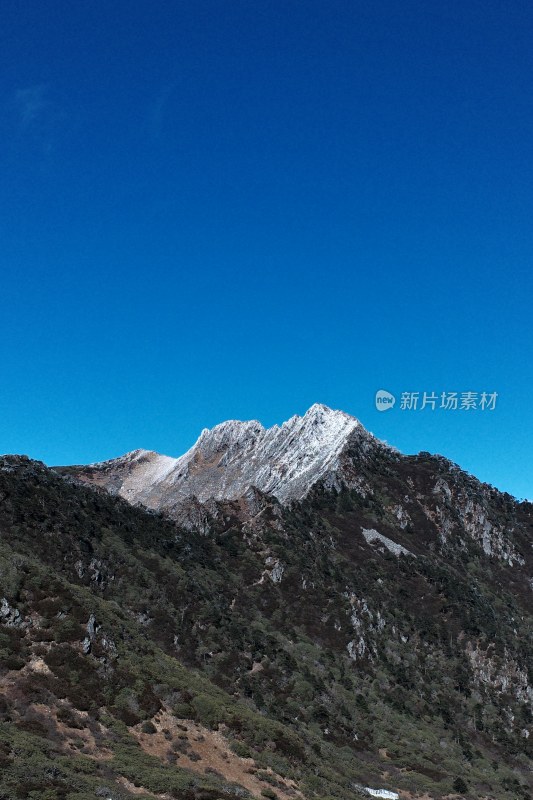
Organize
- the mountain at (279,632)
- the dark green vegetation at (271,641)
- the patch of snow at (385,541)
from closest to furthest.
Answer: the dark green vegetation at (271,641), the mountain at (279,632), the patch of snow at (385,541)

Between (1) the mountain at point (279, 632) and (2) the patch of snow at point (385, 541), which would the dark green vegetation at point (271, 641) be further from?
(2) the patch of snow at point (385, 541)

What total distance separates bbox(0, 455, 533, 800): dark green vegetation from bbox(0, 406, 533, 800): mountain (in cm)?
32

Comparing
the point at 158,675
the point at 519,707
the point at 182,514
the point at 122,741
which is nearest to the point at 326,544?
the point at 182,514

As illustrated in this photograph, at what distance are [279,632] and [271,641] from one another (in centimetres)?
511

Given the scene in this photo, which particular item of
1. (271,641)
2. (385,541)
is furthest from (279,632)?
(385,541)

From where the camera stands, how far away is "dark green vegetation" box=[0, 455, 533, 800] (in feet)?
141

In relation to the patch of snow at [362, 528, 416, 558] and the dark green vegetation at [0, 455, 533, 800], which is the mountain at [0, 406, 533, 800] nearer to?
the dark green vegetation at [0, 455, 533, 800]

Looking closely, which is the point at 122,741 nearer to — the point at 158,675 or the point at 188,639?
the point at 158,675

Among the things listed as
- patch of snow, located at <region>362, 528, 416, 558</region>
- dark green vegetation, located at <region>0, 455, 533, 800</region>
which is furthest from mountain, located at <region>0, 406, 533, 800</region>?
patch of snow, located at <region>362, 528, 416, 558</region>

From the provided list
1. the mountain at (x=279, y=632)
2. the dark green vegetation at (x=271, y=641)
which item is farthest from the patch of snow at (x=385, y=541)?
the dark green vegetation at (x=271, y=641)

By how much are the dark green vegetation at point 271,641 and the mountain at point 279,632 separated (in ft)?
1.04

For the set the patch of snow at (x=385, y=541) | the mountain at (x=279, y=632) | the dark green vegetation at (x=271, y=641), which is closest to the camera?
the dark green vegetation at (x=271, y=641)

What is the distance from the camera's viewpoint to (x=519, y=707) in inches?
4434

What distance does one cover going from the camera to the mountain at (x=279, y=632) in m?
43.5
